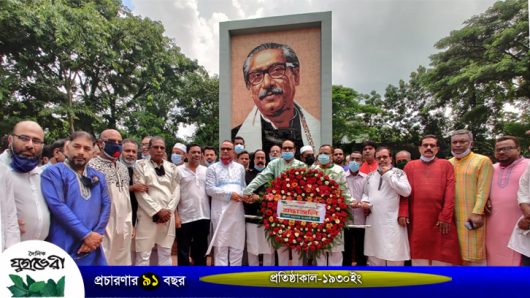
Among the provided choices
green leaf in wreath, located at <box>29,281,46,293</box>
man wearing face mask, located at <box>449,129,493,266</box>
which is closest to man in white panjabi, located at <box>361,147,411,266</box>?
man wearing face mask, located at <box>449,129,493,266</box>

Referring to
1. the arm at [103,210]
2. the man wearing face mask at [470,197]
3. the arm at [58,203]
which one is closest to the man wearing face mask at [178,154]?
the arm at [103,210]

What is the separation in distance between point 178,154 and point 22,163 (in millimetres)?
1854

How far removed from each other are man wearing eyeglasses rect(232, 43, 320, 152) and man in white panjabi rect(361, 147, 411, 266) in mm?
6301

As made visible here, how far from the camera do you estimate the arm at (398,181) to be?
357cm

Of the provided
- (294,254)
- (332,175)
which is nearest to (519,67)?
(332,175)

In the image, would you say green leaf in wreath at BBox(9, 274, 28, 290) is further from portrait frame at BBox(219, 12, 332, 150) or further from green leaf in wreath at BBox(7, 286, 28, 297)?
portrait frame at BBox(219, 12, 332, 150)

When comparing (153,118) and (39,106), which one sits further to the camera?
(153,118)

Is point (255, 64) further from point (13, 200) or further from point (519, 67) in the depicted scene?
point (13, 200)

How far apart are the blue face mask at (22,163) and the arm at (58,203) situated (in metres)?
0.14

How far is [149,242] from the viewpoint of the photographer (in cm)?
374

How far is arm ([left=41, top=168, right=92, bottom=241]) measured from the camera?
2.72 m

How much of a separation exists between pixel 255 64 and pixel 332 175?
754 centimetres

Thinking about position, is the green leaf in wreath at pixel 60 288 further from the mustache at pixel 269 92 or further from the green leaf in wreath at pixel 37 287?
the mustache at pixel 269 92

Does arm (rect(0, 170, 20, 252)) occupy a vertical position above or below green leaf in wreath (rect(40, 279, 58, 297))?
above
